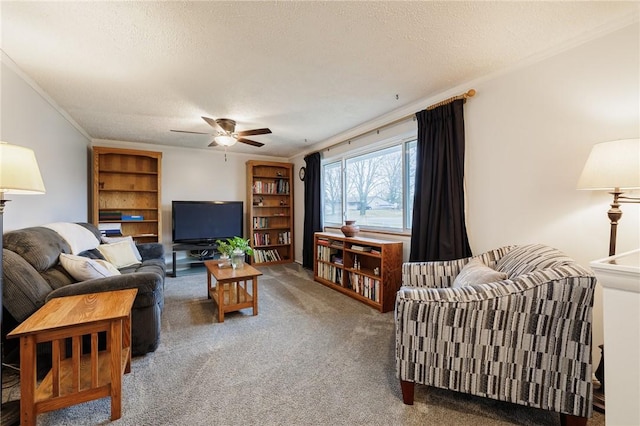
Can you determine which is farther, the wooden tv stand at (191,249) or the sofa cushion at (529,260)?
the wooden tv stand at (191,249)

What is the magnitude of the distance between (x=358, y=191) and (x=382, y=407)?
9.65 feet

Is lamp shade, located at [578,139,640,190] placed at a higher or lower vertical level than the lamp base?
higher

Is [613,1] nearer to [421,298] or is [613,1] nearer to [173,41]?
[421,298]

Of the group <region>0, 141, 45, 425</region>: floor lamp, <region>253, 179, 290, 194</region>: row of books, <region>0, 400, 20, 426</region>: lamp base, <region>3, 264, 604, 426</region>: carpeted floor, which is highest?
<region>253, 179, 290, 194</region>: row of books

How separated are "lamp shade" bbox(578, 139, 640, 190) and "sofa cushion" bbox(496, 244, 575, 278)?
0.43 m

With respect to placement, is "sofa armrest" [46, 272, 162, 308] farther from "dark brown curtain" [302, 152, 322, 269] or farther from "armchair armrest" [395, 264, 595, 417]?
"dark brown curtain" [302, 152, 322, 269]

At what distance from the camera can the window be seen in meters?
3.29

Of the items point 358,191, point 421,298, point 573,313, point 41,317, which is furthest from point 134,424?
point 358,191

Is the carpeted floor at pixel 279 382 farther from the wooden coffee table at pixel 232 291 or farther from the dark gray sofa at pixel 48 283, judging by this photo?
the dark gray sofa at pixel 48 283

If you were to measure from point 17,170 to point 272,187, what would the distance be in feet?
14.1

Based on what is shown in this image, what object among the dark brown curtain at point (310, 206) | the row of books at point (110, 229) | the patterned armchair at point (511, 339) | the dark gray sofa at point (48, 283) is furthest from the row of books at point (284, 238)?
the patterned armchair at point (511, 339)

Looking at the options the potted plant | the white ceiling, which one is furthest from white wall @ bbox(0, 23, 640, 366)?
the potted plant

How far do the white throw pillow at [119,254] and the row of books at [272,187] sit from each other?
2.55m

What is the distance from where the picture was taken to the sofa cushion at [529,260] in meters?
1.54
